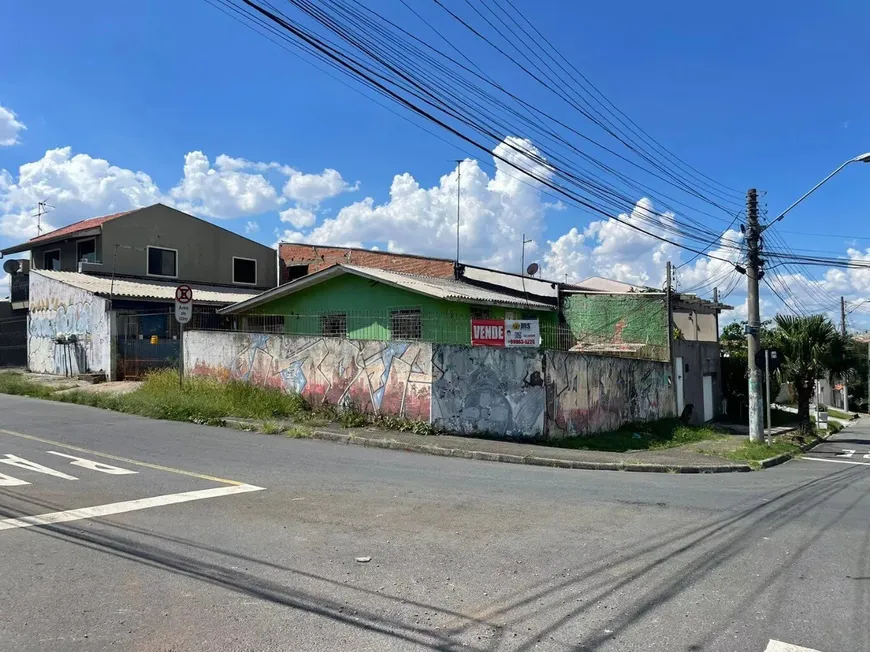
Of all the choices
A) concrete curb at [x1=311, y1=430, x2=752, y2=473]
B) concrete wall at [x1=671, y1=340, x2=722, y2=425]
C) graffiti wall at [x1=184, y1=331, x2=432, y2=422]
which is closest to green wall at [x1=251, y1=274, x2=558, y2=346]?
graffiti wall at [x1=184, y1=331, x2=432, y2=422]

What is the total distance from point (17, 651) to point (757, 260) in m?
18.0

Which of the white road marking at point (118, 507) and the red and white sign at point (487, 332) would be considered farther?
the red and white sign at point (487, 332)

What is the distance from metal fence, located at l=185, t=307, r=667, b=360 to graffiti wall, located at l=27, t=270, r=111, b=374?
291 centimetres

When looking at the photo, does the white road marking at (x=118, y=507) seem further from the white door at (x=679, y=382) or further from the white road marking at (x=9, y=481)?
the white door at (x=679, y=382)

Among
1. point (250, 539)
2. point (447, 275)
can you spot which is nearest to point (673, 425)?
point (447, 275)

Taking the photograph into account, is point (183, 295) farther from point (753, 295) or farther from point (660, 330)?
point (753, 295)

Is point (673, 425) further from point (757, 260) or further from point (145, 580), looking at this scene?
point (145, 580)

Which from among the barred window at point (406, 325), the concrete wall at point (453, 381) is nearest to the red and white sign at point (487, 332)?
the concrete wall at point (453, 381)

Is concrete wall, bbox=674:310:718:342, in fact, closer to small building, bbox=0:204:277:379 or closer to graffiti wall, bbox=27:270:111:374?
small building, bbox=0:204:277:379

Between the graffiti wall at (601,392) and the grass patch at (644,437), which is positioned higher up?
the graffiti wall at (601,392)

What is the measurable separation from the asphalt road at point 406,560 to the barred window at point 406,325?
378 inches

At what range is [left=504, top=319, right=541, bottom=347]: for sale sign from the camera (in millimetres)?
15445

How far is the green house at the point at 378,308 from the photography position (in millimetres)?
19531

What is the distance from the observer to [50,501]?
23.6 ft
